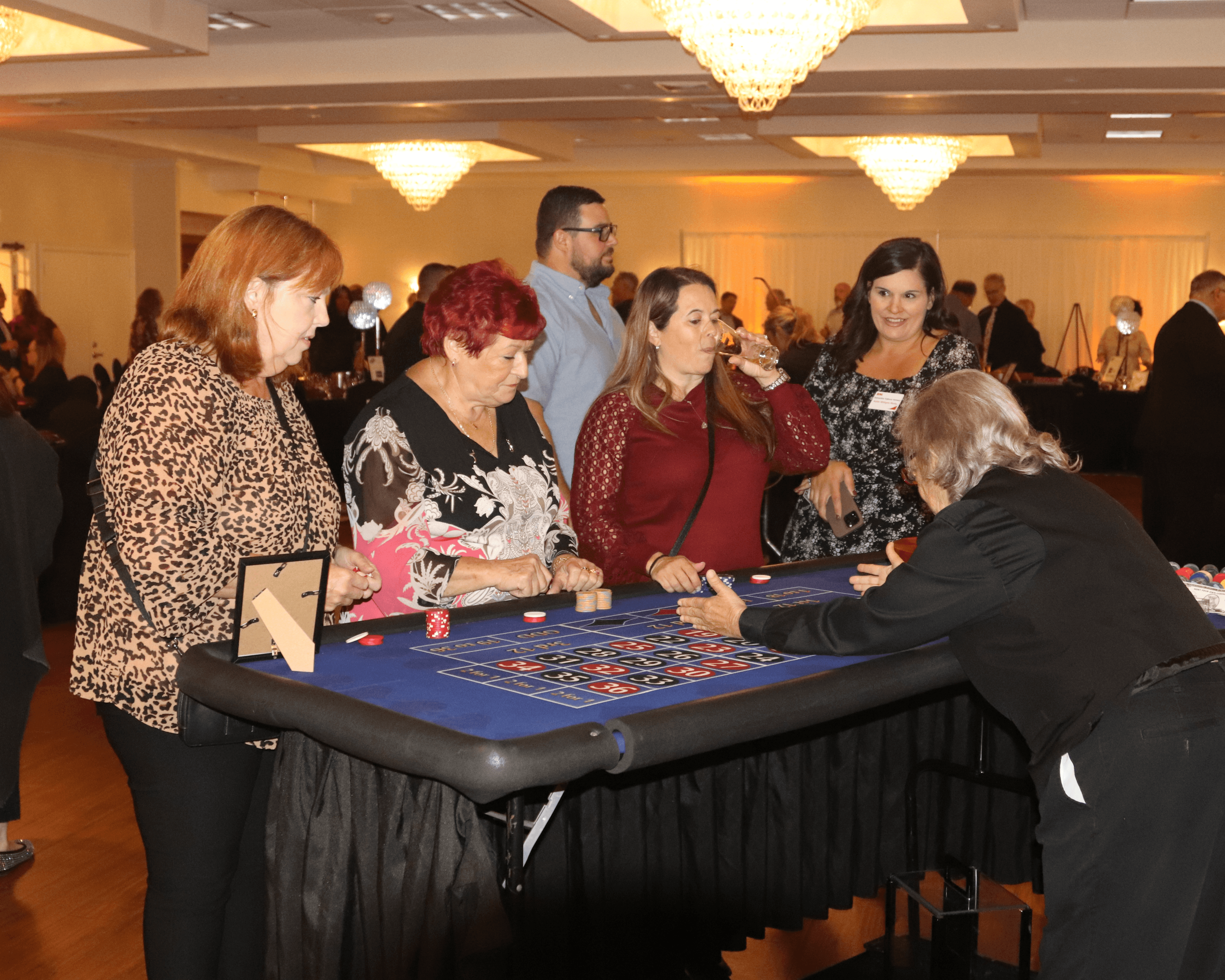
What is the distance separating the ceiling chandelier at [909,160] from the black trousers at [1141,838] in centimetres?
929

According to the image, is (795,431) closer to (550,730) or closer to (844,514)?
(844,514)

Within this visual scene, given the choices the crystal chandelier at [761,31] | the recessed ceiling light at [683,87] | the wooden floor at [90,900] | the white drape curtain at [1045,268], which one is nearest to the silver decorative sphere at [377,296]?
the recessed ceiling light at [683,87]

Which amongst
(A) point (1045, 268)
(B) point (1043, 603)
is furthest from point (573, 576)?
(A) point (1045, 268)

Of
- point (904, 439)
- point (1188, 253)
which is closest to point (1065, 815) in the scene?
point (904, 439)

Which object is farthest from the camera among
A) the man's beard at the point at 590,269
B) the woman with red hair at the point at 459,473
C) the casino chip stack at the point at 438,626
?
the man's beard at the point at 590,269

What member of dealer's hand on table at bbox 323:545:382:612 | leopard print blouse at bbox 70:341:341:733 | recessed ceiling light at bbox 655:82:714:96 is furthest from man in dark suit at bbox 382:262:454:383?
leopard print blouse at bbox 70:341:341:733

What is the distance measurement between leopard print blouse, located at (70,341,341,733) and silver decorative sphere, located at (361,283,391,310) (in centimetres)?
922

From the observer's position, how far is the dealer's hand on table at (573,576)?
8.57 feet

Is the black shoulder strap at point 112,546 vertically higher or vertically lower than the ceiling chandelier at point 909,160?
lower

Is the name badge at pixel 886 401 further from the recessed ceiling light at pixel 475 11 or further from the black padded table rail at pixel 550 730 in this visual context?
the recessed ceiling light at pixel 475 11

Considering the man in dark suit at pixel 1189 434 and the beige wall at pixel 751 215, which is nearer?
the man in dark suit at pixel 1189 434

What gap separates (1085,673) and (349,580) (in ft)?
3.86

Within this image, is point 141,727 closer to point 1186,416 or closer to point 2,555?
point 2,555

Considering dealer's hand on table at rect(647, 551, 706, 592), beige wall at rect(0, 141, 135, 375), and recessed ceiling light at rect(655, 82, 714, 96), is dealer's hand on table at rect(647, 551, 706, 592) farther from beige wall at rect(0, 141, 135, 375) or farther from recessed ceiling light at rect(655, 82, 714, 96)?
beige wall at rect(0, 141, 135, 375)
